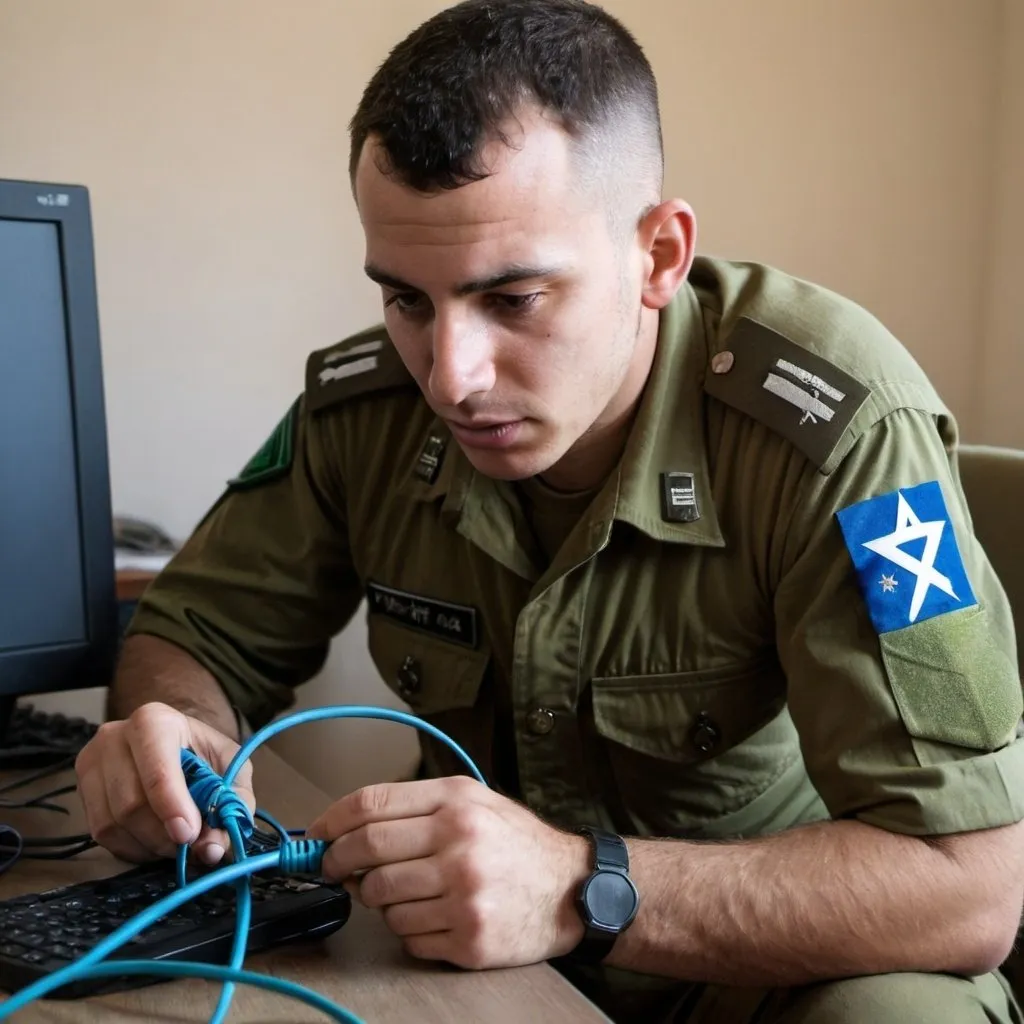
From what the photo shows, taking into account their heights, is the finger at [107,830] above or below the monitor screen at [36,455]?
below

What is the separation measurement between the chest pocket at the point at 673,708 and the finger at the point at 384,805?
0.96ft

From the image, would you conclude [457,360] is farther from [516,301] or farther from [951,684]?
[951,684]

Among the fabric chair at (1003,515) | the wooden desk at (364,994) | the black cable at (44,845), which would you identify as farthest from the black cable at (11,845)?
the fabric chair at (1003,515)

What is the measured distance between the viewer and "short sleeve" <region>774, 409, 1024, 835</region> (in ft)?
2.68

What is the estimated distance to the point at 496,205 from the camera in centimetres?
85

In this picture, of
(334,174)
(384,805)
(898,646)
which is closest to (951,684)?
(898,646)

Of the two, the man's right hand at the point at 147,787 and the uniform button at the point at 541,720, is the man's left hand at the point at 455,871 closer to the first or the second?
the man's right hand at the point at 147,787

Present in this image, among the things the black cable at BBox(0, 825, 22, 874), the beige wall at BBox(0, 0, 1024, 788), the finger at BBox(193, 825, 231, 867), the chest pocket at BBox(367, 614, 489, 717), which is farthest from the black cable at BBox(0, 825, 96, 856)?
the beige wall at BBox(0, 0, 1024, 788)

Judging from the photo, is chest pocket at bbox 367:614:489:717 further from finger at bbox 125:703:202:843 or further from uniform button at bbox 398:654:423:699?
finger at bbox 125:703:202:843

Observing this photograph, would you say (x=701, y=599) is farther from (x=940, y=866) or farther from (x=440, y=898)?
(x=440, y=898)

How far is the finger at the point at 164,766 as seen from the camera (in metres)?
0.75

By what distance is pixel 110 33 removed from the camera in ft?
5.44

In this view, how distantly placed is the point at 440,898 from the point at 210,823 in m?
0.16

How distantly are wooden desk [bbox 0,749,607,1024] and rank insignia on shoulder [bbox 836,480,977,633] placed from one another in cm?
34
